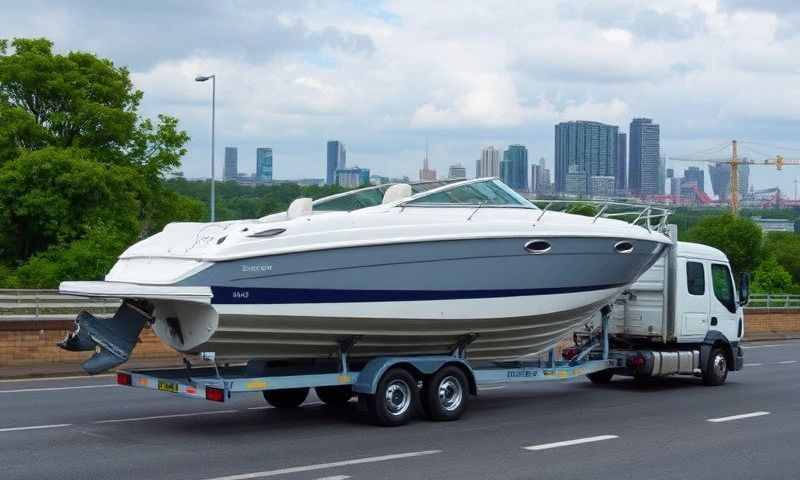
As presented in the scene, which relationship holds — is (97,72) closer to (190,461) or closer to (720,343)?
(720,343)

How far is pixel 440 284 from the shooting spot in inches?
551

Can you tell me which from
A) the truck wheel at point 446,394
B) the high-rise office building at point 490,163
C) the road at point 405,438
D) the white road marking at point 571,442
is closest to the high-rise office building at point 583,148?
the high-rise office building at point 490,163

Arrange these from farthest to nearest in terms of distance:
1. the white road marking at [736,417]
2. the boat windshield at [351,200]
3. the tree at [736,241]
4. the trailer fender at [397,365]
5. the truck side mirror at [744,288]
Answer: the tree at [736,241], the truck side mirror at [744,288], the white road marking at [736,417], the boat windshield at [351,200], the trailer fender at [397,365]

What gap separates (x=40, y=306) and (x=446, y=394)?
10.3 metres

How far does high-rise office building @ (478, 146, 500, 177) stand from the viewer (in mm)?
17016

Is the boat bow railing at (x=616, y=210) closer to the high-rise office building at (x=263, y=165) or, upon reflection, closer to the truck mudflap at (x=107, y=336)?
the truck mudflap at (x=107, y=336)

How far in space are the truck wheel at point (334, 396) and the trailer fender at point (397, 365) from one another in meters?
1.32

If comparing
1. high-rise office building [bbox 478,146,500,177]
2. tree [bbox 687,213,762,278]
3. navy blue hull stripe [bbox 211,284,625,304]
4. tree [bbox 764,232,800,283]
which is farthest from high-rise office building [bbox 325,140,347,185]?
tree [bbox 764,232,800,283]

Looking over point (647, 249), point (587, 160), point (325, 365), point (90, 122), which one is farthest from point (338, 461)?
point (587, 160)

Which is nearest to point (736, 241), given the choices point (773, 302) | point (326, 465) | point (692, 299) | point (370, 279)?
point (773, 302)

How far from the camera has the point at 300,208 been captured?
1408 cm

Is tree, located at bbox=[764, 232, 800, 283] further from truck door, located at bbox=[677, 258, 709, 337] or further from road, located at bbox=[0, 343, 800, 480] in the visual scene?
road, located at bbox=[0, 343, 800, 480]

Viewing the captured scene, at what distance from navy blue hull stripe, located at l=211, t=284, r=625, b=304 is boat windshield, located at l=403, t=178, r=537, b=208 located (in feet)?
3.98

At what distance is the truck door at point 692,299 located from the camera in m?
18.3
